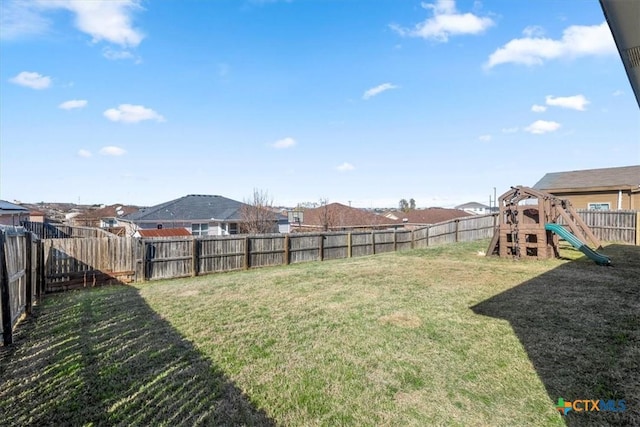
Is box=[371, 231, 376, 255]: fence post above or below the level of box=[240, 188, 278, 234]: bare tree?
below

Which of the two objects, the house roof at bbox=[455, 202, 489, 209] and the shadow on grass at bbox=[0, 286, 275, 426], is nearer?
the shadow on grass at bbox=[0, 286, 275, 426]

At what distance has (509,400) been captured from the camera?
314 cm

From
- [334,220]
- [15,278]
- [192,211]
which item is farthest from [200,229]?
[15,278]

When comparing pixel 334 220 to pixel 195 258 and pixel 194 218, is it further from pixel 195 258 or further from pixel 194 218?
pixel 195 258

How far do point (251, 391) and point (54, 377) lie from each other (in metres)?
2.42

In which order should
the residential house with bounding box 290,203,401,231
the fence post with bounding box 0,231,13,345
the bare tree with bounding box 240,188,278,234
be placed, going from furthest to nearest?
the residential house with bounding box 290,203,401,231
the bare tree with bounding box 240,188,278,234
the fence post with bounding box 0,231,13,345

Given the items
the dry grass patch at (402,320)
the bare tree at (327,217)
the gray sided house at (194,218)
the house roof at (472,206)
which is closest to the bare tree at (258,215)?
the gray sided house at (194,218)

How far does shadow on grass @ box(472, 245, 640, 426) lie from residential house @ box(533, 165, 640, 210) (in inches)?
514

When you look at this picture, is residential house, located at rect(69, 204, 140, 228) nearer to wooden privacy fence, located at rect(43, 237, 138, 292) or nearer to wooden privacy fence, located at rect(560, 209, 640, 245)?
wooden privacy fence, located at rect(43, 237, 138, 292)

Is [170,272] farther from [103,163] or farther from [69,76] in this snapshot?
[103,163]

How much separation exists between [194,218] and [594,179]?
1138 inches

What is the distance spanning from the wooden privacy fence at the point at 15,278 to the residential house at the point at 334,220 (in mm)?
21228

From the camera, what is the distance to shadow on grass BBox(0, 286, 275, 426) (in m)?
2.97

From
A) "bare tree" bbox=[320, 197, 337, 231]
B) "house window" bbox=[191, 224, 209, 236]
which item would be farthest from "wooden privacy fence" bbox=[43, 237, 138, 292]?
"bare tree" bbox=[320, 197, 337, 231]
